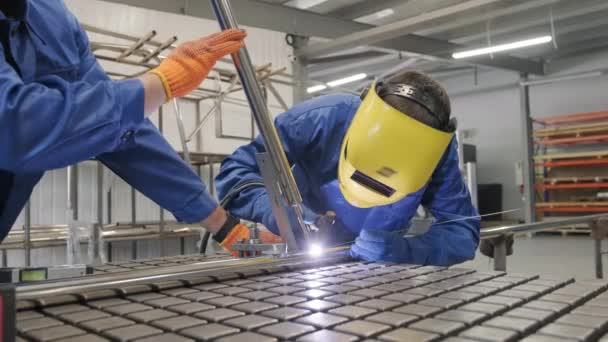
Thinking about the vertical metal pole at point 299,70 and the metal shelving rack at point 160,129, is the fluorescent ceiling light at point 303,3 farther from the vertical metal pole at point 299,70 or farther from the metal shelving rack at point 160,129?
the metal shelving rack at point 160,129

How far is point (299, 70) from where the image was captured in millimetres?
6422

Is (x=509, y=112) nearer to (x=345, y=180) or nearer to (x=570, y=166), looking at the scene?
(x=570, y=166)

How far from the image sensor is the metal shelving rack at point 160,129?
13.9 ft

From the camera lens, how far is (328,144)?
2316 millimetres

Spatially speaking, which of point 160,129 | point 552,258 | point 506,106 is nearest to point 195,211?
point 160,129

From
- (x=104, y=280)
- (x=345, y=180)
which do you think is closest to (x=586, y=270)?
(x=345, y=180)

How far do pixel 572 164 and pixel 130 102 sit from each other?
Answer: 8.78 metres

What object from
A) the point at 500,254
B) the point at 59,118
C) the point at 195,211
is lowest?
the point at 500,254

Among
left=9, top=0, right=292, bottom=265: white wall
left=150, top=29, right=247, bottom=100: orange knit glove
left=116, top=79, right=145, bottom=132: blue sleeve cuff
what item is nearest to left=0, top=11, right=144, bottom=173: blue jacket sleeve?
left=116, top=79, right=145, bottom=132: blue sleeve cuff

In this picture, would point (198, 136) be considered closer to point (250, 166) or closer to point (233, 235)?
point (250, 166)

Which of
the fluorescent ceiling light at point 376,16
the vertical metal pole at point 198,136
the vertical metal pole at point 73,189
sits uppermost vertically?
the fluorescent ceiling light at point 376,16

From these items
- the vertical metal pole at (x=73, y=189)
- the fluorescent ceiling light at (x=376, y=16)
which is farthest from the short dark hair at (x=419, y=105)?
the fluorescent ceiling light at (x=376, y=16)

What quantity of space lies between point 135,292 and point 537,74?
9579mm

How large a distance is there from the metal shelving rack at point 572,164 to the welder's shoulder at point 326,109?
7.02 metres
